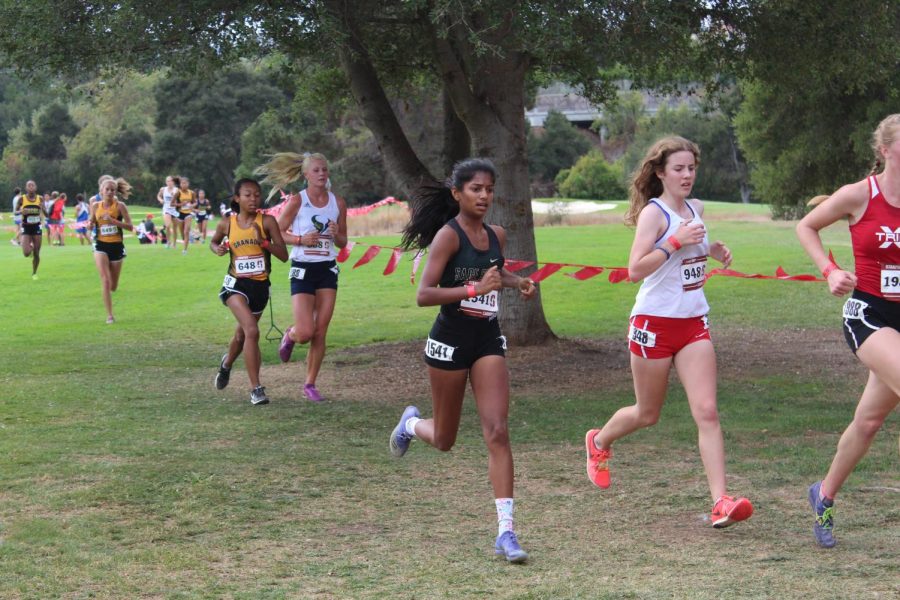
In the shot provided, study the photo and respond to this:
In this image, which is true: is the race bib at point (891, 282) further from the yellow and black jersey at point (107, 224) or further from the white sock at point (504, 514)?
the yellow and black jersey at point (107, 224)

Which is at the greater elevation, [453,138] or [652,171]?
[453,138]

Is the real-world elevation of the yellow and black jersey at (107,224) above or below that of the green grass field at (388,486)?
above

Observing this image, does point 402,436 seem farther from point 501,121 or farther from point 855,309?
point 501,121

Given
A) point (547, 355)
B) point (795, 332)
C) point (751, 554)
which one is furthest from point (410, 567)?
point (795, 332)

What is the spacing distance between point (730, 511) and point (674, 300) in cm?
115

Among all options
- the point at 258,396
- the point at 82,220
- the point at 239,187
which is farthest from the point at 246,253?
the point at 82,220

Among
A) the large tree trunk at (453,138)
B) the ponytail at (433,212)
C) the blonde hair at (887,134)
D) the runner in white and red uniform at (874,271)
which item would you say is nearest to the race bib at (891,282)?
the runner in white and red uniform at (874,271)

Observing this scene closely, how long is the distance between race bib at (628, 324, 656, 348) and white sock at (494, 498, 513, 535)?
1108mm

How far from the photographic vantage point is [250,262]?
10.9m

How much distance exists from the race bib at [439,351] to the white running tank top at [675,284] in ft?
3.33

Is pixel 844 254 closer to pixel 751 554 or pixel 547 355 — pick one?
pixel 547 355

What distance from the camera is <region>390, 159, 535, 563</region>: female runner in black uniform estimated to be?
631cm

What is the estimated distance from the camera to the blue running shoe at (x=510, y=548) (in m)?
5.98

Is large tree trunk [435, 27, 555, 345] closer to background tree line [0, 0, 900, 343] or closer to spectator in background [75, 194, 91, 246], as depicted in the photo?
background tree line [0, 0, 900, 343]
